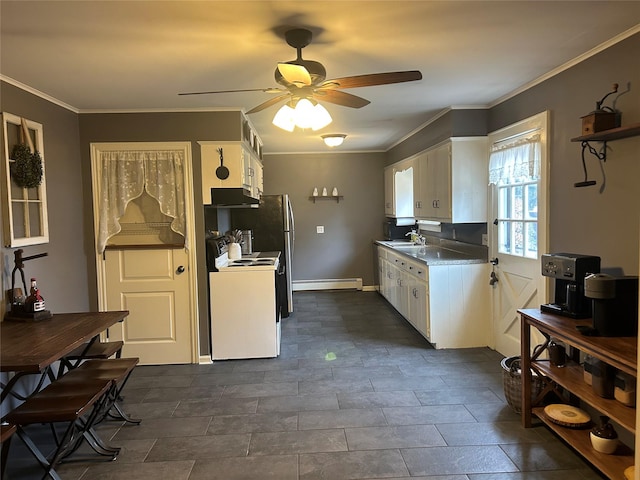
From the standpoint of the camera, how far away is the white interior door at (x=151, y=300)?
13.5ft

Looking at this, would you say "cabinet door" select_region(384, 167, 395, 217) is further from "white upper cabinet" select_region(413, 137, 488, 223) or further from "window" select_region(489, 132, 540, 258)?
"window" select_region(489, 132, 540, 258)

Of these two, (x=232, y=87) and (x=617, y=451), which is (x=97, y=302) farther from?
(x=617, y=451)

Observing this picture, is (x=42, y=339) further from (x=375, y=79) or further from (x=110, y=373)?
(x=375, y=79)

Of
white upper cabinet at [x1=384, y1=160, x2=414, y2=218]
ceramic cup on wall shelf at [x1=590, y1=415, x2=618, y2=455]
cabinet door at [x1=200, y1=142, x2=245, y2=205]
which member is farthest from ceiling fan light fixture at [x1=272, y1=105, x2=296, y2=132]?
white upper cabinet at [x1=384, y1=160, x2=414, y2=218]

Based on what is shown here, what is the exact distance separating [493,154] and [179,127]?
2889 mm

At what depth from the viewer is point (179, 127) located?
405 cm

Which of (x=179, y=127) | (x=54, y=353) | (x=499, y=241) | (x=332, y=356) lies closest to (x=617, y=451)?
(x=499, y=241)

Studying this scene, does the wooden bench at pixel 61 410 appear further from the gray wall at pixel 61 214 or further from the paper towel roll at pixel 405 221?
the paper towel roll at pixel 405 221

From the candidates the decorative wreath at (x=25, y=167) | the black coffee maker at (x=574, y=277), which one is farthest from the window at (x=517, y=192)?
the decorative wreath at (x=25, y=167)

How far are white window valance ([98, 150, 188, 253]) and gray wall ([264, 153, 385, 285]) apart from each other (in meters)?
3.30

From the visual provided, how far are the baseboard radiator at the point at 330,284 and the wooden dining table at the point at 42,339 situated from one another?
4456mm

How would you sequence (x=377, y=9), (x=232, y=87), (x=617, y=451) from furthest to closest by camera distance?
(x=232, y=87) < (x=617, y=451) < (x=377, y=9)

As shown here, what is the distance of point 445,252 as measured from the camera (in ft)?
16.8

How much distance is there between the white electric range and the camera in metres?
4.14
